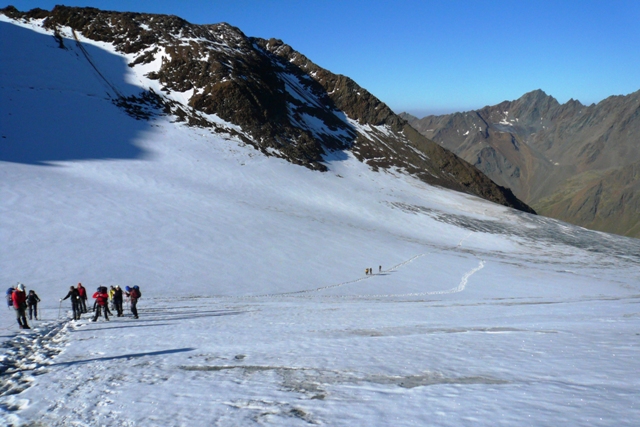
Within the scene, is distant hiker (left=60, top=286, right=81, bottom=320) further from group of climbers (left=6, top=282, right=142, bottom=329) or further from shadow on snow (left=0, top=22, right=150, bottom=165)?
shadow on snow (left=0, top=22, right=150, bottom=165)

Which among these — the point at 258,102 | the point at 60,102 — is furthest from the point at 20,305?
the point at 258,102

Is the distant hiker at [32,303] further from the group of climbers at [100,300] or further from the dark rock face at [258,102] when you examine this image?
the dark rock face at [258,102]

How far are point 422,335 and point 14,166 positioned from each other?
45026 mm

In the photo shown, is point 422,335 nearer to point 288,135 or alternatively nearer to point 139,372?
point 139,372

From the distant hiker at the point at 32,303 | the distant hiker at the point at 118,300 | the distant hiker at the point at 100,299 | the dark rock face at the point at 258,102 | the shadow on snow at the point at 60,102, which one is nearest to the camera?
the distant hiker at the point at 32,303

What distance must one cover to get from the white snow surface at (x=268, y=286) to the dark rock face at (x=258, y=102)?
6.46m

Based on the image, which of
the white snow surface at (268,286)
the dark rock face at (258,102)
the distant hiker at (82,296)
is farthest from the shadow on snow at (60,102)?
the distant hiker at (82,296)

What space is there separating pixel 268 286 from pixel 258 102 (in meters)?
62.5

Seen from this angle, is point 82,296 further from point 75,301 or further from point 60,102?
point 60,102

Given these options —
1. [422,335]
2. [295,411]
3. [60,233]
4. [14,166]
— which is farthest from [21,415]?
[14,166]

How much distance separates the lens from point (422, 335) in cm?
1300

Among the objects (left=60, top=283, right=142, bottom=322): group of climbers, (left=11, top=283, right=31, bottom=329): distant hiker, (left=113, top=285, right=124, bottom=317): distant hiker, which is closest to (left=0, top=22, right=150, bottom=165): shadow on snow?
(left=60, top=283, right=142, bottom=322): group of climbers

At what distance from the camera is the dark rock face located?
3179 inches

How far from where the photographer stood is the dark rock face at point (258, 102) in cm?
8075
